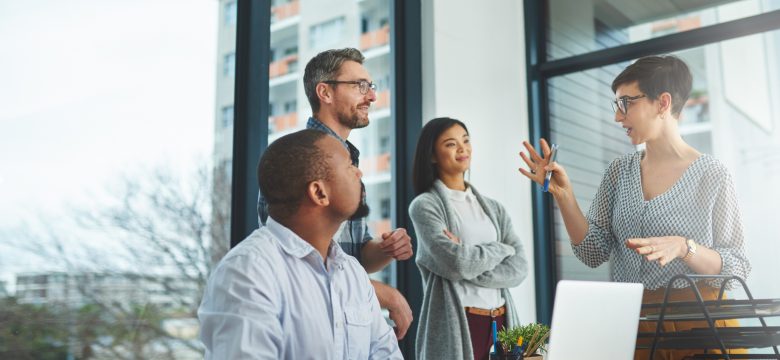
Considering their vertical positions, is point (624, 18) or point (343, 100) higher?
point (624, 18)

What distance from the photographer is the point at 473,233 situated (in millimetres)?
2887

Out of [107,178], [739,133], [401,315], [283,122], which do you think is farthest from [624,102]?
[739,133]

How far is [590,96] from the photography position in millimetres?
4168

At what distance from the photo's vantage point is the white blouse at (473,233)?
2793 mm

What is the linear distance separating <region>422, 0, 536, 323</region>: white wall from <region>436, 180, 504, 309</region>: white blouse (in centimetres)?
69

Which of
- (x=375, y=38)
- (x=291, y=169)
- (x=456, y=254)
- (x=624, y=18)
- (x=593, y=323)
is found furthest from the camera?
(x=624, y=18)

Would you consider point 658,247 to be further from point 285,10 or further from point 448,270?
point 285,10

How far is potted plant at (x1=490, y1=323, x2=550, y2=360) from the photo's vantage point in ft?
5.13

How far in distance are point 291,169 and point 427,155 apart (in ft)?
5.11

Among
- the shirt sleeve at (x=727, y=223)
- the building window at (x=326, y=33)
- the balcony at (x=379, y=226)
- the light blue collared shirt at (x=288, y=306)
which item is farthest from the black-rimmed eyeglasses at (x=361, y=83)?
the shirt sleeve at (x=727, y=223)

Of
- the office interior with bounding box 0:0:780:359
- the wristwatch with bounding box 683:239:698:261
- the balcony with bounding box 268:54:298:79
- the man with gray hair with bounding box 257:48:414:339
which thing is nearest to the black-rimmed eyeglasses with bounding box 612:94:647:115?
the wristwatch with bounding box 683:239:698:261

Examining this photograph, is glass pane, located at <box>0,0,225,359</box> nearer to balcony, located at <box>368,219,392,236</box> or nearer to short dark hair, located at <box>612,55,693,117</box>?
balcony, located at <box>368,219,392,236</box>

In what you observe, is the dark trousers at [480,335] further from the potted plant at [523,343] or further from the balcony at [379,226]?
the potted plant at [523,343]

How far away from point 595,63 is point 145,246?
2.75m
